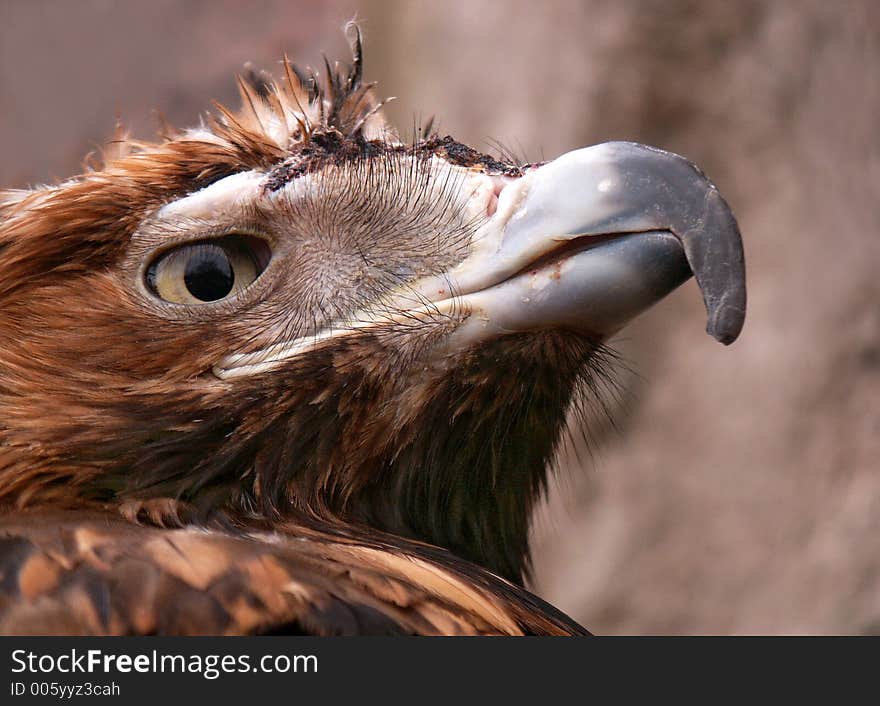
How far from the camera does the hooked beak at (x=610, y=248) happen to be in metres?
2.26

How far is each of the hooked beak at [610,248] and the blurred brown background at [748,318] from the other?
2534mm

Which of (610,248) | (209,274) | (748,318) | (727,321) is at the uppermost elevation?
(748,318)

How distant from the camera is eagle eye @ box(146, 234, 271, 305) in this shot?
255 cm

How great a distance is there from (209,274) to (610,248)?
86cm

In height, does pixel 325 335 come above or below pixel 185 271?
below

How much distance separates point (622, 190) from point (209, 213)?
0.87 m

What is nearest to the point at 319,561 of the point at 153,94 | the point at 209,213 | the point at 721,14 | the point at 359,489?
the point at 359,489

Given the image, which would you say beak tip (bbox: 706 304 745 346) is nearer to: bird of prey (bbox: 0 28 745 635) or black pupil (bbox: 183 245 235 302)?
bird of prey (bbox: 0 28 745 635)

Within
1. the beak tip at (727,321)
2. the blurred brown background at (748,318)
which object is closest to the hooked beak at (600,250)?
the beak tip at (727,321)

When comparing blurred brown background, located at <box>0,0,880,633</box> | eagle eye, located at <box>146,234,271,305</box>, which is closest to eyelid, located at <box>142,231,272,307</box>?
eagle eye, located at <box>146,234,271,305</box>

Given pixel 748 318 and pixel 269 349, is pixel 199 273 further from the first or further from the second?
pixel 748 318

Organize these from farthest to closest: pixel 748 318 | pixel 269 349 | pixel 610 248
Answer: pixel 748 318
pixel 269 349
pixel 610 248

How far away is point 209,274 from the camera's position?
8.45 ft

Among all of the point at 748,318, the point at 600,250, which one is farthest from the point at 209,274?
the point at 748,318
